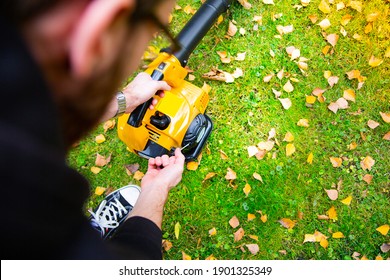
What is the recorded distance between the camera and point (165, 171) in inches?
99.8

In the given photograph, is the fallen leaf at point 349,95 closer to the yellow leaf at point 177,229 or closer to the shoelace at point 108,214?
the yellow leaf at point 177,229

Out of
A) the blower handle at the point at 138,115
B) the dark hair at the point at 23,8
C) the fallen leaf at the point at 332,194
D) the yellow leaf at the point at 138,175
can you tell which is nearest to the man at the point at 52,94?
the dark hair at the point at 23,8

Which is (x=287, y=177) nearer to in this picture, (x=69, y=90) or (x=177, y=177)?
(x=177, y=177)

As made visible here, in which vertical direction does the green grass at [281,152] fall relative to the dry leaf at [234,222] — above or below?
above

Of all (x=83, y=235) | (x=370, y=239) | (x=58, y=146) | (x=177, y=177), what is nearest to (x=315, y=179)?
(x=370, y=239)

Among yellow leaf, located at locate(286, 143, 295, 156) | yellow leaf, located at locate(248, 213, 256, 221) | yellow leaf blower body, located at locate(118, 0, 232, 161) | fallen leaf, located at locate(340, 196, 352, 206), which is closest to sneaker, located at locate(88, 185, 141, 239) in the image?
yellow leaf blower body, located at locate(118, 0, 232, 161)

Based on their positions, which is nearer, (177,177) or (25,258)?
(25,258)

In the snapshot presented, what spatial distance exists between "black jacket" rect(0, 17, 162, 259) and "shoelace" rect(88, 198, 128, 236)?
6.03 feet

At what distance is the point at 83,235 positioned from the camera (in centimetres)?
113

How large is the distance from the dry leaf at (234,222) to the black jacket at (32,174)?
199cm

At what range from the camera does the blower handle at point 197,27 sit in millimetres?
2797

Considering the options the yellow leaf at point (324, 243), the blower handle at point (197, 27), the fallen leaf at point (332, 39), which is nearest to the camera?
the blower handle at point (197, 27)

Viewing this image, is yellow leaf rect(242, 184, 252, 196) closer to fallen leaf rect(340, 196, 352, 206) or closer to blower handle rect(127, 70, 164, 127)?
fallen leaf rect(340, 196, 352, 206)
